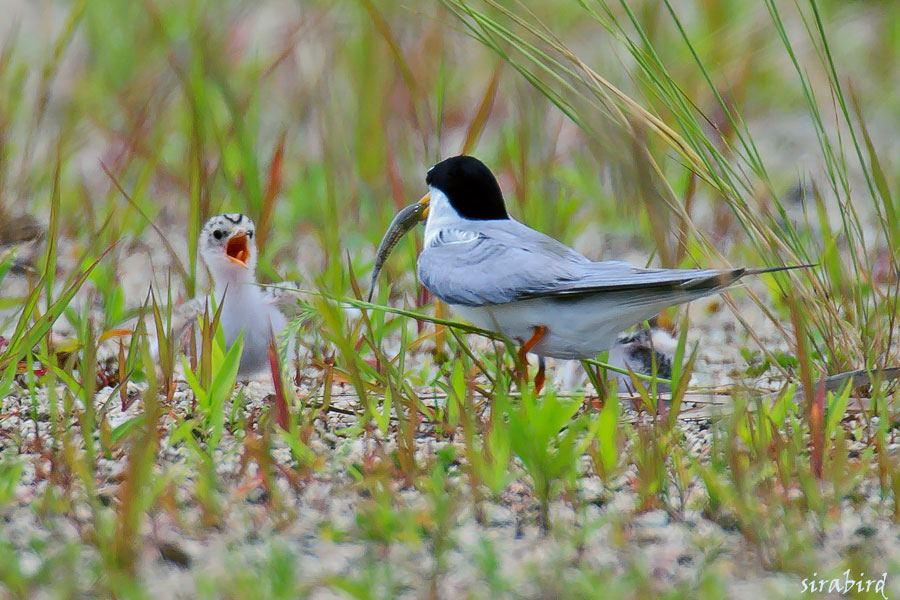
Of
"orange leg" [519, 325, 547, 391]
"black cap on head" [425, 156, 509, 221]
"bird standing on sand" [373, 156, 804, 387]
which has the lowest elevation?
"orange leg" [519, 325, 547, 391]

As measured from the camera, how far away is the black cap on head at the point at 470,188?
3309 mm

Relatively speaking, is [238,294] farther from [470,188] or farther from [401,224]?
[470,188]

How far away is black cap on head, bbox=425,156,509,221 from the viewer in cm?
331

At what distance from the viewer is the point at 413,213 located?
3.62 m

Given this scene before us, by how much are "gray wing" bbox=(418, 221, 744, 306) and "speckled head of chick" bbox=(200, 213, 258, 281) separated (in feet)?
2.38

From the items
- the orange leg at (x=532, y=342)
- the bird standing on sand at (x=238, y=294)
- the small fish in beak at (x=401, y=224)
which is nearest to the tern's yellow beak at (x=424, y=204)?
the small fish in beak at (x=401, y=224)

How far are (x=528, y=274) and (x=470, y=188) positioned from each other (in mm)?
517

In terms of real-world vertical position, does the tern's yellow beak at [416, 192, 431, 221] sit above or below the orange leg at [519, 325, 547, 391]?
above

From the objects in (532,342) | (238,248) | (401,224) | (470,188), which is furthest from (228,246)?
(532,342)

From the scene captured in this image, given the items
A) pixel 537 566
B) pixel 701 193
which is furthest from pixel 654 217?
pixel 701 193

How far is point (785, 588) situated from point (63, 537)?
1256 millimetres

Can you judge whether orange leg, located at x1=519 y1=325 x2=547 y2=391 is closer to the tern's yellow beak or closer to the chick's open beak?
the tern's yellow beak

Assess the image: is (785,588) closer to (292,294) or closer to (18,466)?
(18,466)

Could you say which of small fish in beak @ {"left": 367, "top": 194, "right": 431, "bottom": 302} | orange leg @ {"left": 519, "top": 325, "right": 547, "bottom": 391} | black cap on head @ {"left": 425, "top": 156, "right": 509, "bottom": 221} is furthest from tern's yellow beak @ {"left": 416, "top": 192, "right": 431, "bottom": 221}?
orange leg @ {"left": 519, "top": 325, "right": 547, "bottom": 391}
